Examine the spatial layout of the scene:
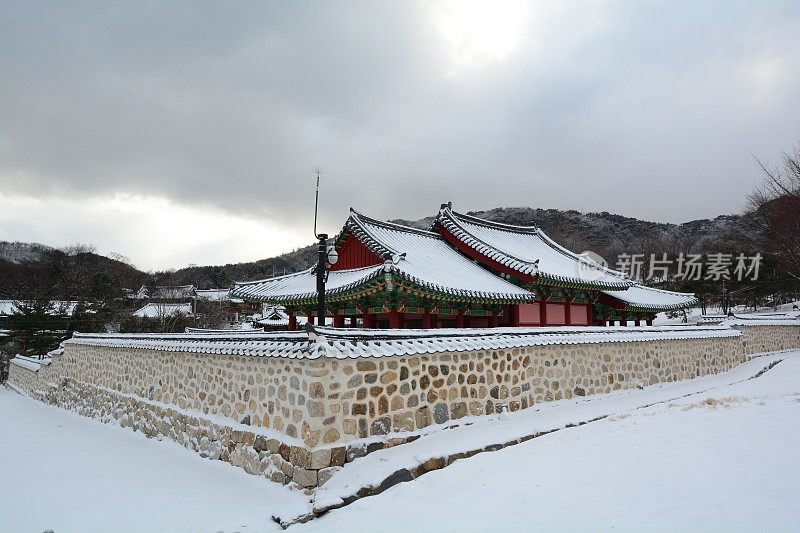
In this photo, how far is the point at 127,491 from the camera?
8336mm

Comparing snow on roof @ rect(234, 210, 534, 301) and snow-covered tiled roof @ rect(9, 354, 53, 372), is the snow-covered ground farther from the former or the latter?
snow-covered tiled roof @ rect(9, 354, 53, 372)

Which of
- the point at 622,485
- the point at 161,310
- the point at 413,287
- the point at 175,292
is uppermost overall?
the point at 175,292

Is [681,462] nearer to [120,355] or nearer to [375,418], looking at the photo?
[375,418]

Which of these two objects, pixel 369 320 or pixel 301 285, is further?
pixel 301 285

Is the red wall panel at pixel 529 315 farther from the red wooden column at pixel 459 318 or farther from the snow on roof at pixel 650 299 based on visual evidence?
the snow on roof at pixel 650 299

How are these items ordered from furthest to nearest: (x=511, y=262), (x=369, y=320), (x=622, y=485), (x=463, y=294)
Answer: (x=511, y=262) → (x=369, y=320) → (x=463, y=294) → (x=622, y=485)

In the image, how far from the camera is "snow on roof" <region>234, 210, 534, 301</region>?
13.0 metres

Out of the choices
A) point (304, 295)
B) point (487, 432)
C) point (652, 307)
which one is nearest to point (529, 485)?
point (487, 432)

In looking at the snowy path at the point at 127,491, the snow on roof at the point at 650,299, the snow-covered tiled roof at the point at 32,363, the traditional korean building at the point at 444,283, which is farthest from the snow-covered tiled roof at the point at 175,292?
the snow on roof at the point at 650,299

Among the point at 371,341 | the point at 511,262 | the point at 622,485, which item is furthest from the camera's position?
the point at 511,262

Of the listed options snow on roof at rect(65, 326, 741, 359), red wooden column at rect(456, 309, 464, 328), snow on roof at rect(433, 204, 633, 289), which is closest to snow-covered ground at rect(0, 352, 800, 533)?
snow on roof at rect(65, 326, 741, 359)

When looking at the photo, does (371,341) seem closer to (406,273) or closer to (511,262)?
(406,273)

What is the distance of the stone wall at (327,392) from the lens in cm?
767

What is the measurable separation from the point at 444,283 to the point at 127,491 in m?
8.66
